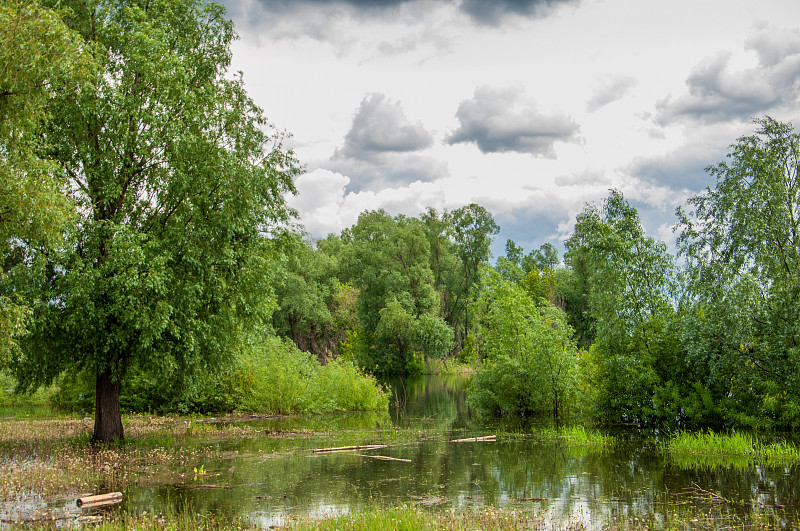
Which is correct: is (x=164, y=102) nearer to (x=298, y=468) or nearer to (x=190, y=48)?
(x=190, y=48)

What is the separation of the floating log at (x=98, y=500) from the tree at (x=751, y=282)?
19762 mm

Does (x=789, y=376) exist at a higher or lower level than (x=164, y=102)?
lower

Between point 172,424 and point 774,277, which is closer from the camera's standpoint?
point 774,277

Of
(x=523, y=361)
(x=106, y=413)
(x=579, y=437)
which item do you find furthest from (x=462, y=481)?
(x=523, y=361)

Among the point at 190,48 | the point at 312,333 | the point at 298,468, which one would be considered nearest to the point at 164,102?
the point at 190,48

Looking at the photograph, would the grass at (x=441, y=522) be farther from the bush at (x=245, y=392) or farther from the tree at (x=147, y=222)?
the bush at (x=245, y=392)

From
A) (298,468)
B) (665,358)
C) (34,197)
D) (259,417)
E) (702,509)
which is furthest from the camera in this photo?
(259,417)

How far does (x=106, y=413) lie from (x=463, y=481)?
12.2 m

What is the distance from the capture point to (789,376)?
70.4 ft

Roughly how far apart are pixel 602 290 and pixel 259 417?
17.6 m

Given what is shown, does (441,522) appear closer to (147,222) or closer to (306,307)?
(147,222)

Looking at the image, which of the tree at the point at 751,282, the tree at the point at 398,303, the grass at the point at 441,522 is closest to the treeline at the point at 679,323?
the tree at the point at 751,282

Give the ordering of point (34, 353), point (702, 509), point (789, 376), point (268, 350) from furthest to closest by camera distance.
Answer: point (268, 350) < point (789, 376) < point (34, 353) < point (702, 509)

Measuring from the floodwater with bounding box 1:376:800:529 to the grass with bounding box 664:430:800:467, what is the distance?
0.35 meters
